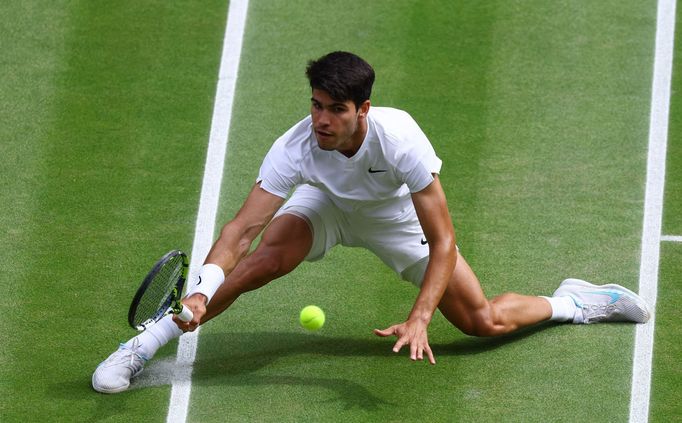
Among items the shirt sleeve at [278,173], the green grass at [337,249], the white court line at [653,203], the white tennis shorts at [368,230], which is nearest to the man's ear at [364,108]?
the shirt sleeve at [278,173]

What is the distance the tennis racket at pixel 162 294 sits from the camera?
26.6 feet

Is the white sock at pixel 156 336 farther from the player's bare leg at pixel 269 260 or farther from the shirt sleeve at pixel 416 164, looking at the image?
the shirt sleeve at pixel 416 164

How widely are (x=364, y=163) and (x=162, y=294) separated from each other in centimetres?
152

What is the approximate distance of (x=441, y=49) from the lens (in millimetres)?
12570

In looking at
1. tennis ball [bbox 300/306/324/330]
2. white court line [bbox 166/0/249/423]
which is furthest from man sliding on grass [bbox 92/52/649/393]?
tennis ball [bbox 300/306/324/330]

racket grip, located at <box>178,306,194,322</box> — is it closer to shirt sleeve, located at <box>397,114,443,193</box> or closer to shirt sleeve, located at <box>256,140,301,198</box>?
shirt sleeve, located at <box>256,140,301,198</box>

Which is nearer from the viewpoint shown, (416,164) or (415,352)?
(415,352)

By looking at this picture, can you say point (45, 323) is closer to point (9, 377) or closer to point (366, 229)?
point (9, 377)

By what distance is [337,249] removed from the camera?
10.8 meters

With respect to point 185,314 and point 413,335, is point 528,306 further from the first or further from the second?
point 185,314

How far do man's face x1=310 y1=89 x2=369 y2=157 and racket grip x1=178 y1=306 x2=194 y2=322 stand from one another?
51.2 inches

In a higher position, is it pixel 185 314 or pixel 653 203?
pixel 653 203

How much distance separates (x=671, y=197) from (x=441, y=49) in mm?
2543

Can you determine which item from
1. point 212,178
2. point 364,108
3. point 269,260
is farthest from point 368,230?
point 212,178
